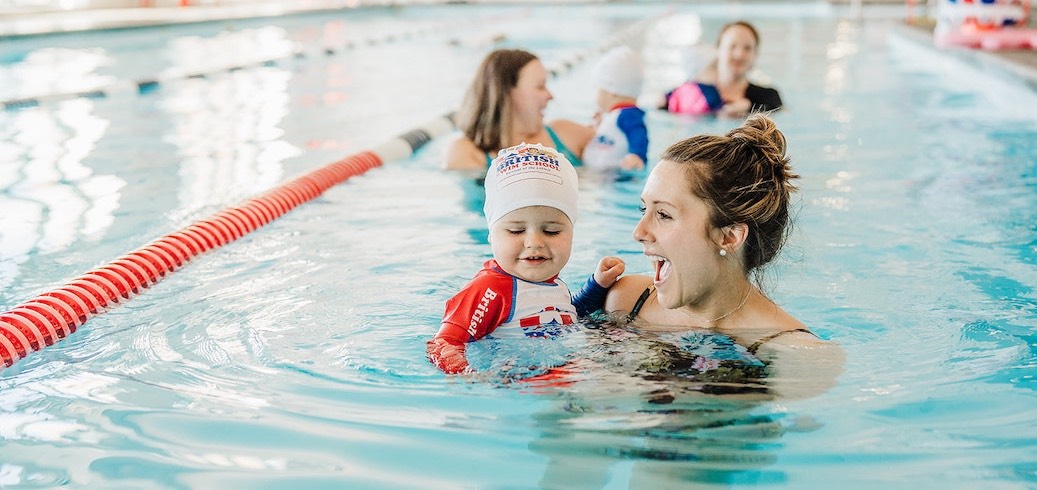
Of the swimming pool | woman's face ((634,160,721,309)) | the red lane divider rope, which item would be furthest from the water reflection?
woman's face ((634,160,721,309))

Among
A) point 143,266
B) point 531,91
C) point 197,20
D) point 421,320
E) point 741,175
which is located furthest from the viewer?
point 197,20

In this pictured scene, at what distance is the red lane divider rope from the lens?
3459 mm

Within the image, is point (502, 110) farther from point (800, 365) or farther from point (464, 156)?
point (800, 365)

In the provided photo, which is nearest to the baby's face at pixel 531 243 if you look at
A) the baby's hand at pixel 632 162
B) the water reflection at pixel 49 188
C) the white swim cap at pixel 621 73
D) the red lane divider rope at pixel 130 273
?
the red lane divider rope at pixel 130 273

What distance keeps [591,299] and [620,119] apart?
10.3 feet

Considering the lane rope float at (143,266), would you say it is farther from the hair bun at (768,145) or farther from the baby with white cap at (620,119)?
the hair bun at (768,145)

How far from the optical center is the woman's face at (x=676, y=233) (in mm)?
2811

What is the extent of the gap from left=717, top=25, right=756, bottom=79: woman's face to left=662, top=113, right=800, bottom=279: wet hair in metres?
5.42

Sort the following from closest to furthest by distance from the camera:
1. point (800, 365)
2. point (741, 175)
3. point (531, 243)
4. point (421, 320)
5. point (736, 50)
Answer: point (741, 175) → point (800, 365) → point (531, 243) → point (421, 320) → point (736, 50)

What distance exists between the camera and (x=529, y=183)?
10.1 feet

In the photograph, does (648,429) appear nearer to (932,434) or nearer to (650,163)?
(932,434)

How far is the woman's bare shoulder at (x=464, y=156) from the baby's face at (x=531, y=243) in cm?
311

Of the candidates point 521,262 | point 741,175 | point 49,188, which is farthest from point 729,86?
point 741,175

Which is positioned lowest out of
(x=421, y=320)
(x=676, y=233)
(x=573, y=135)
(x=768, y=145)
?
(x=421, y=320)
